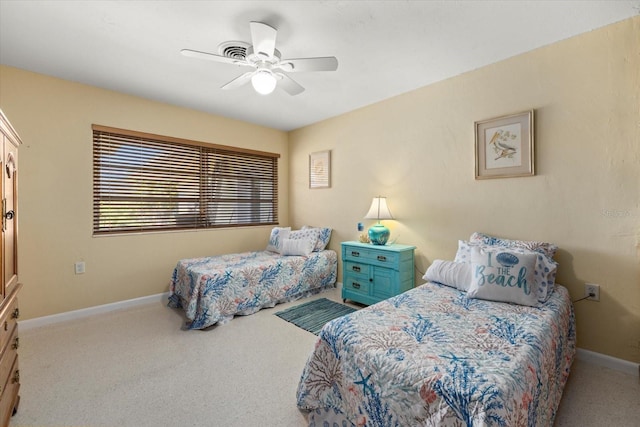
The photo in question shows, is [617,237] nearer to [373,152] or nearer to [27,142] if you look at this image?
[373,152]

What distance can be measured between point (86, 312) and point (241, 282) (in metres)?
1.63

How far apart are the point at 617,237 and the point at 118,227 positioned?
4.56m

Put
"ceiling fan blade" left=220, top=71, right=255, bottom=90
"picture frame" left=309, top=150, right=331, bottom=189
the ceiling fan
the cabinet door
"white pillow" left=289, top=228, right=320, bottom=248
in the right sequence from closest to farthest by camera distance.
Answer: the cabinet door, the ceiling fan, "ceiling fan blade" left=220, top=71, right=255, bottom=90, "white pillow" left=289, top=228, right=320, bottom=248, "picture frame" left=309, top=150, right=331, bottom=189

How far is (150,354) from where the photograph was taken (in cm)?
231

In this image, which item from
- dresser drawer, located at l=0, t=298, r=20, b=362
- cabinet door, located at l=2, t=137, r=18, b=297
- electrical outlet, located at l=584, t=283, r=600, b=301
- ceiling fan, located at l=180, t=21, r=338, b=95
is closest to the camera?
dresser drawer, located at l=0, t=298, r=20, b=362

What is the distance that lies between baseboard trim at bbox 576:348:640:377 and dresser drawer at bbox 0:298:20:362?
3.54 m

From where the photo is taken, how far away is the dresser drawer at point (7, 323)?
1.33 metres

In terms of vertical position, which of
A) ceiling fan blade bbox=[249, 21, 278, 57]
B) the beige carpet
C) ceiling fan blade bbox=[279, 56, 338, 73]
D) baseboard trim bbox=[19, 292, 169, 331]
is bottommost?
the beige carpet

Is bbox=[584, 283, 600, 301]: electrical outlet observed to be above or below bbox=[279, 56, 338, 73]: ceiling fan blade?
below

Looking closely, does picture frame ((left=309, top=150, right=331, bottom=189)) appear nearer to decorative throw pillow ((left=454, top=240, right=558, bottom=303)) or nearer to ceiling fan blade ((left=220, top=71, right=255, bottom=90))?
ceiling fan blade ((left=220, top=71, right=255, bottom=90))

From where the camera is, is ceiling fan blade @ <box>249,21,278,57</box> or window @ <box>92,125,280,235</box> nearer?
ceiling fan blade @ <box>249,21,278,57</box>

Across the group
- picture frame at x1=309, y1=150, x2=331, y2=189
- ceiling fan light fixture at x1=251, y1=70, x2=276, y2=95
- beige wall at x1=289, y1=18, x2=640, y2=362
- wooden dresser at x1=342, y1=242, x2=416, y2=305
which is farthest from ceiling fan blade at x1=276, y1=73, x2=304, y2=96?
wooden dresser at x1=342, y1=242, x2=416, y2=305

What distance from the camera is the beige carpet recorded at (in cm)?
164

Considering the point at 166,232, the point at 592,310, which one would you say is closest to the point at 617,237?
the point at 592,310
